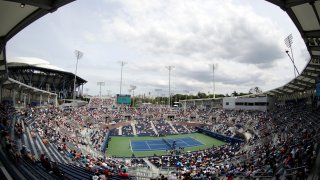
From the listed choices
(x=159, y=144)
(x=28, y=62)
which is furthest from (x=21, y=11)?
(x=28, y=62)

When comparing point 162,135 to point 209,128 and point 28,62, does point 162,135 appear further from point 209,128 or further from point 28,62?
point 28,62

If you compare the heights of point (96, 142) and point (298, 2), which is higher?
point (298, 2)

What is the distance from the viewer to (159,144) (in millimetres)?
41219

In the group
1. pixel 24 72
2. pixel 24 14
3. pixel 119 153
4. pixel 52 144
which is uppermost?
pixel 24 72

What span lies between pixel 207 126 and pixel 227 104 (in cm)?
Answer: 1160

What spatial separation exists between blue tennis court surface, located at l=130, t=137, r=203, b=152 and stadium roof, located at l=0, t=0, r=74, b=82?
30.0m

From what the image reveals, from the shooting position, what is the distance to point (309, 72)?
2502 cm

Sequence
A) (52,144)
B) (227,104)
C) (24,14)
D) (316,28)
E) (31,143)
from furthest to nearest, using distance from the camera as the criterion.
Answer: (227,104) < (52,144) < (31,143) < (316,28) < (24,14)

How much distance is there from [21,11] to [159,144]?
35889 millimetres

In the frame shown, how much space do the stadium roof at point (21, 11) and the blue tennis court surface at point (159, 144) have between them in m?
30.0

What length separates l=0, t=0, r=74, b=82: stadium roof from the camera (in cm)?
609

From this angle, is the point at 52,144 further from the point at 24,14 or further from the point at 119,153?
the point at 24,14

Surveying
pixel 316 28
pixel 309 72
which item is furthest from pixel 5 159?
pixel 309 72

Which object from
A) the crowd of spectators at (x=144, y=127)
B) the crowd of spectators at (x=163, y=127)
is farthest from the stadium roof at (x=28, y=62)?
the crowd of spectators at (x=163, y=127)
